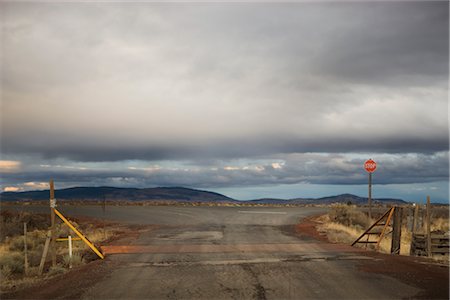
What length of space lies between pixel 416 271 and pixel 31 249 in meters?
16.8

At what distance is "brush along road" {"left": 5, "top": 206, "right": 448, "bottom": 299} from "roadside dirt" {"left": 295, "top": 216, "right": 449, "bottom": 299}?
2cm

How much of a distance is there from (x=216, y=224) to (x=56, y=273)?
15.3 meters

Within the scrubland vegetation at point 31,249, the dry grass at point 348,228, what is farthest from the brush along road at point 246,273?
the dry grass at point 348,228

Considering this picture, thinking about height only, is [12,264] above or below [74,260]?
below

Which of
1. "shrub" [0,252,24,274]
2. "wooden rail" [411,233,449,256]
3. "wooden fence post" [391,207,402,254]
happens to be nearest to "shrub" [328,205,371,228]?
"wooden fence post" [391,207,402,254]

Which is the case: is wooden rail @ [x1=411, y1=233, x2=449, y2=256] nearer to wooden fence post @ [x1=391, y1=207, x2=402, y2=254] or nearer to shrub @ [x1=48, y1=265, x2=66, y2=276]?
wooden fence post @ [x1=391, y1=207, x2=402, y2=254]

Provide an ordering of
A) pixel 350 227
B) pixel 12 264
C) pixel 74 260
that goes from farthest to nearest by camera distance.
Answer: pixel 350 227 < pixel 12 264 < pixel 74 260

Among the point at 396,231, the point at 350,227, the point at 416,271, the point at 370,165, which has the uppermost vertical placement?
the point at 370,165

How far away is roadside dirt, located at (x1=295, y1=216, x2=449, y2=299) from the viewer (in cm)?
1036

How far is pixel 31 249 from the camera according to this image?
2086cm

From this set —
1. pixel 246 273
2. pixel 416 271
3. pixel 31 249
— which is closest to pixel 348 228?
pixel 416 271

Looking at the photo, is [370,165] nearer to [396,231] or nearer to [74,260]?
[396,231]

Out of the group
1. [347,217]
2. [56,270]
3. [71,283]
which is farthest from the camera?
[347,217]

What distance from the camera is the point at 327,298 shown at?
960cm
